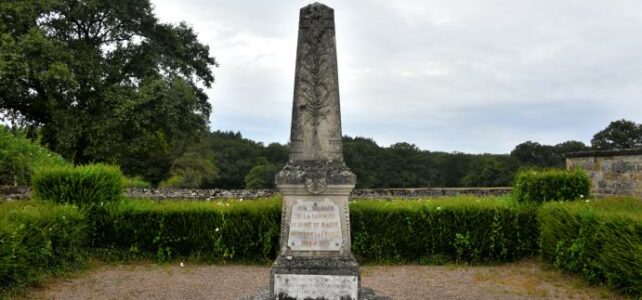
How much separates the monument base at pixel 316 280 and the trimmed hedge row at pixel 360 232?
13.7ft

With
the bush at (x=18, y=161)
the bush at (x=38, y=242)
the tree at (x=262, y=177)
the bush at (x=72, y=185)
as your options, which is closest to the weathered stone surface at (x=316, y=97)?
the bush at (x=38, y=242)

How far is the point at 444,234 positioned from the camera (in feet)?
33.6

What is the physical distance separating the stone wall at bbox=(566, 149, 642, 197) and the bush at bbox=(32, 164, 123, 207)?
11.2 metres

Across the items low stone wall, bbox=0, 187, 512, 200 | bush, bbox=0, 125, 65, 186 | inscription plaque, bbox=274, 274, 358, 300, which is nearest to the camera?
inscription plaque, bbox=274, 274, 358, 300

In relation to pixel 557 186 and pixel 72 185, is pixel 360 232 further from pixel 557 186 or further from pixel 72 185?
pixel 72 185

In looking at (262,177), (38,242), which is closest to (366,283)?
(38,242)

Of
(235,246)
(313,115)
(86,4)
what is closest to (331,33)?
(313,115)

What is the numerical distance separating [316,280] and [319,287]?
8 cm

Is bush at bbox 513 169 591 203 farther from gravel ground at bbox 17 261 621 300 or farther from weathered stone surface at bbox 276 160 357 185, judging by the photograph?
weathered stone surface at bbox 276 160 357 185

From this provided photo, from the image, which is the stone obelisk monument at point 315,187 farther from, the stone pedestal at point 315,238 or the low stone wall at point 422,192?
the low stone wall at point 422,192

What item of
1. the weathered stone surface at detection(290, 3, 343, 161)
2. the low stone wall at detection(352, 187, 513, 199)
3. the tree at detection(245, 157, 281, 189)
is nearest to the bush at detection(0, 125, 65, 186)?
the low stone wall at detection(352, 187, 513, 199)

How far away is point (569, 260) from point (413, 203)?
3.29 meters

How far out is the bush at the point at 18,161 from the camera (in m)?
14.7

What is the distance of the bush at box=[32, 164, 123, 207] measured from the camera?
10.1 metres
